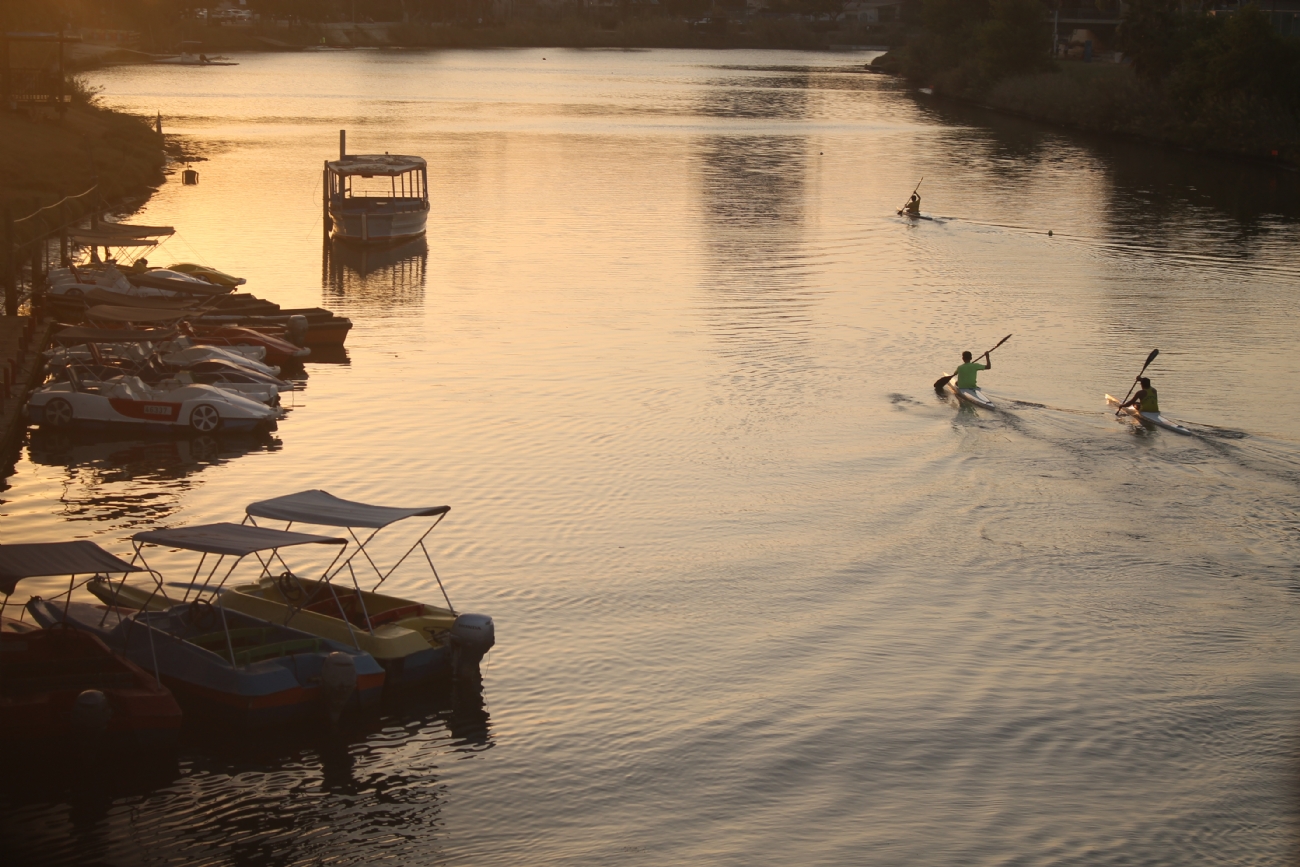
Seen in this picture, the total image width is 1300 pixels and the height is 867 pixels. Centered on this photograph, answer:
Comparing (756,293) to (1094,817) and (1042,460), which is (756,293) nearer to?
(1042,460)

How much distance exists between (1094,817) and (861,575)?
8108 millimetres

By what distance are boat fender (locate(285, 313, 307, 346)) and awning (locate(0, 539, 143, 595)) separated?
2191cm

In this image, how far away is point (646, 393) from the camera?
3825 cm

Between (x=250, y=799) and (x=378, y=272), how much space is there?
41.0m

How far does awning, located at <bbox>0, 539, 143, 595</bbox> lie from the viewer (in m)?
18.9

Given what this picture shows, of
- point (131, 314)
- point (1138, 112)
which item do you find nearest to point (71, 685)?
point (131, 314)

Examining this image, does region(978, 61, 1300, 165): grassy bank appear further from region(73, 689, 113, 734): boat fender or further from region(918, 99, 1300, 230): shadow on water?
region(73, 689, 113, 734): boat fender

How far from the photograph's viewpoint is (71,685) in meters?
19.1

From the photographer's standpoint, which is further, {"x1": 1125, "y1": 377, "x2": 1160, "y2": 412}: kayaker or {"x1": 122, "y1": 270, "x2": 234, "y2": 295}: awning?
{"x1": 122, "y1": 270, "x2": 234, "y2": 295}: awning

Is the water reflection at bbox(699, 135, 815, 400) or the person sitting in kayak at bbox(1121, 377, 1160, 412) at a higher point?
the water reflection at bbox(699, 135, 815, 400)

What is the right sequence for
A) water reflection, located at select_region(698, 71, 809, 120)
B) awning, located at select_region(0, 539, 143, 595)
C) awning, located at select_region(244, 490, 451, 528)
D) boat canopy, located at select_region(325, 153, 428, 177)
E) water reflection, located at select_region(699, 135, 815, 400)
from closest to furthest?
1. awning, located at select_region(0, 539, 143, 595)
2. awning, located at select_region(244, 490, 451, 528)
3. water reflection, located at select_region(699, 135, 815, 400)
4. boat canopy, located at select_region(325, 153, 428, 177)
5. water reflection, located at select_region(698, 71, 809, 120)

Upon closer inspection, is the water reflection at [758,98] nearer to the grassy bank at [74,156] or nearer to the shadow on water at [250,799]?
the grassy bank at [74,156]

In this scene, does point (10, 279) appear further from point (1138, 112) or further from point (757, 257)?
point (1138, 112)

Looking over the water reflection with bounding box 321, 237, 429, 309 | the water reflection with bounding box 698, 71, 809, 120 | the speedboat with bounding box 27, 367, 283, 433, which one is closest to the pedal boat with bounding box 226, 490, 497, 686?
the speedboat with bounding box 27, 367, 283, 433
